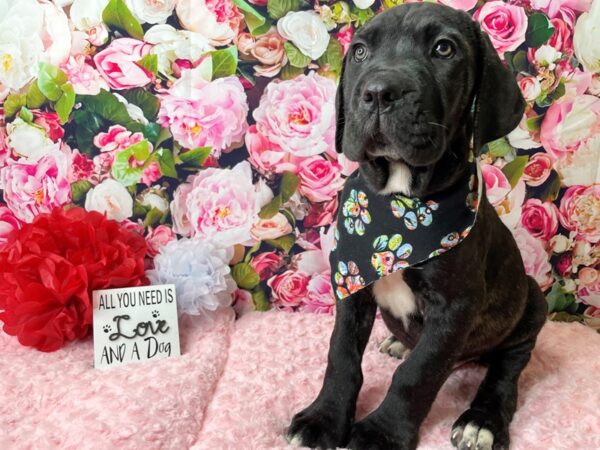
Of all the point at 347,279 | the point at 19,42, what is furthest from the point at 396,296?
the point at 19,42

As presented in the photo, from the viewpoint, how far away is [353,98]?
4.80 feet

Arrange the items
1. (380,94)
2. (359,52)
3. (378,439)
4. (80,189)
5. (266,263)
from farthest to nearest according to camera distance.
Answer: (266,263) → (80,189) → (359,52) → (378,439) → (380,94)

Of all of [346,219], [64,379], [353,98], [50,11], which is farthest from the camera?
[50,11]

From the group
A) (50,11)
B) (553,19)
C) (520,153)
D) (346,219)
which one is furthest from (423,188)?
(50,11)

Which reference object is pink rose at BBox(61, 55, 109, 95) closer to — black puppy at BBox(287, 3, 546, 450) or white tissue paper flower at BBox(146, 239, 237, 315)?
white tissue paper flower at BBox(146, 239, 237, 315)

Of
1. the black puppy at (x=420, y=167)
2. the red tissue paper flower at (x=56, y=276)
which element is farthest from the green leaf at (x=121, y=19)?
the black puppy at (x=420, y=167)

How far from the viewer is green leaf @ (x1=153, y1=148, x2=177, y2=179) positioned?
230 cm

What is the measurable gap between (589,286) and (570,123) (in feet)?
2.27

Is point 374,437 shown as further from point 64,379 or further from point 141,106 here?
point 141,106

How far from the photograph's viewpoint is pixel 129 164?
2.31 meters

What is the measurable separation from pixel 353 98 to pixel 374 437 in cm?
85

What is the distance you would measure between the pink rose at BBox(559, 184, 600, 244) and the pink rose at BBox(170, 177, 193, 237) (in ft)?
4.93

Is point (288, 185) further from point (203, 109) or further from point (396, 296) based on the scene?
point (396, 296)

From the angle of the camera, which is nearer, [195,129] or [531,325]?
[531,325]
